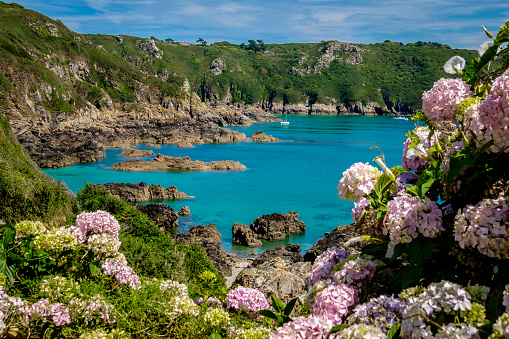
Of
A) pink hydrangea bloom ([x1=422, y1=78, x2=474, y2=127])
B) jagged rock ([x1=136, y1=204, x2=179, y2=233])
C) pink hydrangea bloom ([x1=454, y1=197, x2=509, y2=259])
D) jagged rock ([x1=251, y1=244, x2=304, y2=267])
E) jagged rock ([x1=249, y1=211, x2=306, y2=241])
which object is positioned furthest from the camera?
jagged rock ([x1=249, y1=211, x2=306, y2=241])

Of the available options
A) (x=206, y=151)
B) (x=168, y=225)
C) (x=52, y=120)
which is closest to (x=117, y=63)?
(x=52, y=120)

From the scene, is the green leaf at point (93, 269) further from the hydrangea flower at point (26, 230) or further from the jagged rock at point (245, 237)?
the jagged rock at point (245, 237)

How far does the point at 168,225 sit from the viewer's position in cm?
2295

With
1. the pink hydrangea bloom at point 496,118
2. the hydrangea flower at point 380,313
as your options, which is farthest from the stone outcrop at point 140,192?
the pink hydrangea bloom at point 496,118

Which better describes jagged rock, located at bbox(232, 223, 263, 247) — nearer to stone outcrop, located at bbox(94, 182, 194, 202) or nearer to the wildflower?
stone outcrop, located at bbox(94, 182, 194, 202)

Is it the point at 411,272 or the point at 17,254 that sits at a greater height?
the point at 411,272

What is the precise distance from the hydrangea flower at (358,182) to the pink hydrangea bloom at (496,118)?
0.74m

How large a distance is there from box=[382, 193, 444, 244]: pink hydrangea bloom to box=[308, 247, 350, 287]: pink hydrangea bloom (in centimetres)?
54

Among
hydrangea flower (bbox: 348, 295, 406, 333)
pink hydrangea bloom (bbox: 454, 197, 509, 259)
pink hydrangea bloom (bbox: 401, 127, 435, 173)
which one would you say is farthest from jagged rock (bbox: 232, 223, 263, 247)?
pink hydrangea bloom (bbox: 454, 197, 509, 259)

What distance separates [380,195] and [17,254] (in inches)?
125

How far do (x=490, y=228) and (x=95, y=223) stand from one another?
3.49 metres

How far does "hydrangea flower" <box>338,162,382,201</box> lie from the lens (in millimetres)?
2676

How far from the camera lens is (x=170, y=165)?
45.9m

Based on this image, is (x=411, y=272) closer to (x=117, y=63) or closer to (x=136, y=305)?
(x=136, y=305)
